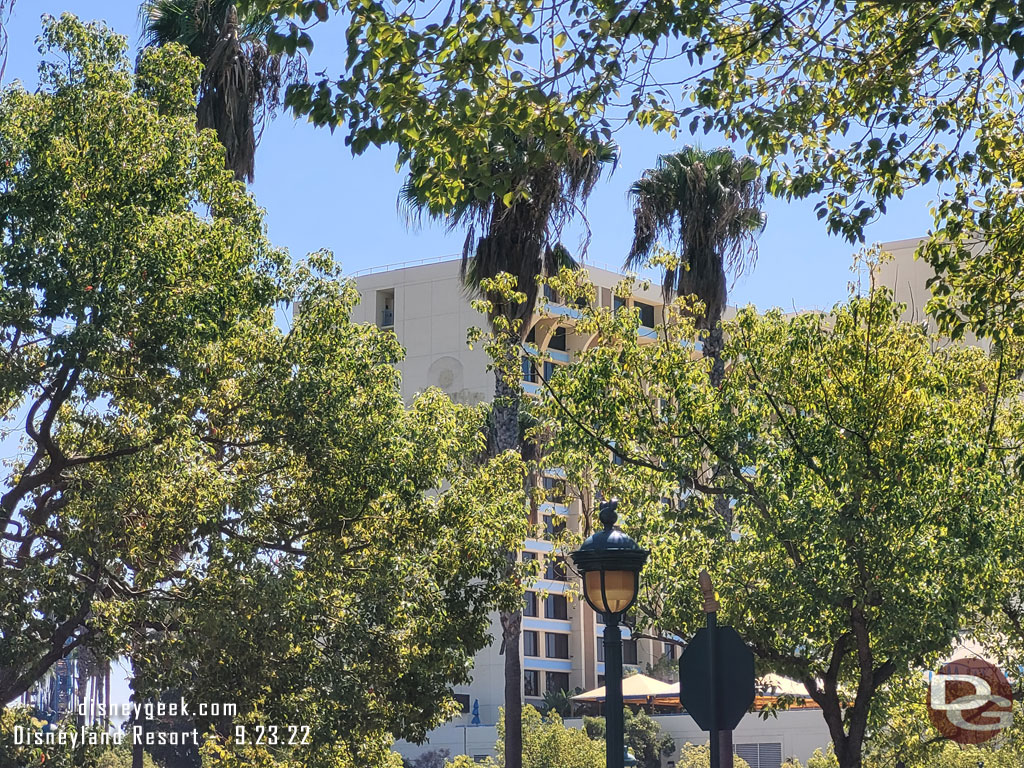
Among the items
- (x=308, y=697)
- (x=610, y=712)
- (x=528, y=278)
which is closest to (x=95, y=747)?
(x=308, y=697)

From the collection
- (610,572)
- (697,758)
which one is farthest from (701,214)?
(697,758)

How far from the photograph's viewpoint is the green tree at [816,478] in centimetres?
1571

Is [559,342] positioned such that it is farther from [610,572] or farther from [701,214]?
[610,572]

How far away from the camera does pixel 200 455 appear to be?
15938mm

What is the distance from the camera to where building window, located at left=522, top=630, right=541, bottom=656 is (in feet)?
230

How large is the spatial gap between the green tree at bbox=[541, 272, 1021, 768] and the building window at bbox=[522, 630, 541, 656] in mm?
51881

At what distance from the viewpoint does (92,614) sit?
15852 millimetres

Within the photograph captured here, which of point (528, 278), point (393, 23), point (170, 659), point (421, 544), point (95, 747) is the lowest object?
point (95, 747)

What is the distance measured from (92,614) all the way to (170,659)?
1062 millimetres

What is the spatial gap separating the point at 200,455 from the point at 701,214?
15806 millimetres

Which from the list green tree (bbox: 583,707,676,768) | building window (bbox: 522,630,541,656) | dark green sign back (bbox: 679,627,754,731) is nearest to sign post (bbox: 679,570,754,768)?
dark green sign back (bbox: 679,627,754,731)

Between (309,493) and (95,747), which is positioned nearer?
(95,747)

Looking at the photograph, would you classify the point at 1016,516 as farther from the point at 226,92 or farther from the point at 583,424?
the point at 226,92

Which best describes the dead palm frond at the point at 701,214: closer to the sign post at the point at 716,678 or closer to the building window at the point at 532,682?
the sign post at the point at 716,678
